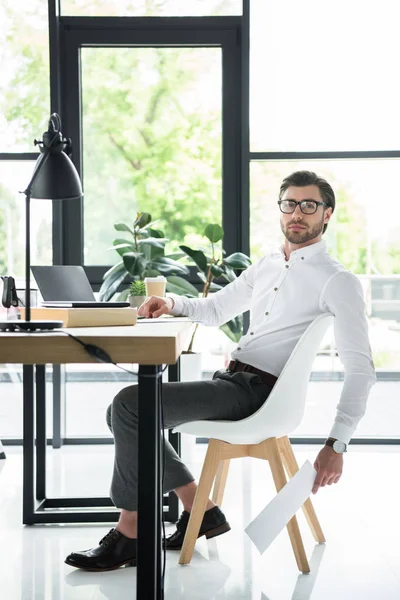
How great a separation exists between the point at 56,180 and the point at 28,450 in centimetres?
106

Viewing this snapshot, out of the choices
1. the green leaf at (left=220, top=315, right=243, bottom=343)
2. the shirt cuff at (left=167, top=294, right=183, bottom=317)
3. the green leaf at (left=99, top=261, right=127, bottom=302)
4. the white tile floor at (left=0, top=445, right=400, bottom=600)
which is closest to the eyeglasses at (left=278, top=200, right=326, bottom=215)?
the shirt cuff at (left=167, top=294, right=183, bottom=317)

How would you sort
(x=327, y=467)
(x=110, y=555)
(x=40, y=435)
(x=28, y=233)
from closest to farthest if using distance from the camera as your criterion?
1. (x=28, y=233)
2. (x=327, y=467)
3. (x=110, y=555)
4. (x=40, y=435)

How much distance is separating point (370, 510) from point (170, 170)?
2083mm

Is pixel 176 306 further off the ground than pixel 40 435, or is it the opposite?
pixel 176 306

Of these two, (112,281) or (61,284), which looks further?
(112,281)

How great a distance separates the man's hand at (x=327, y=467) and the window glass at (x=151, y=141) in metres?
2.25

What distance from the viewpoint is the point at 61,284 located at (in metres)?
2.45

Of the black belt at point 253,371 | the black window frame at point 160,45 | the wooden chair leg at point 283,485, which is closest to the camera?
the wooden chair leg at point 283,485

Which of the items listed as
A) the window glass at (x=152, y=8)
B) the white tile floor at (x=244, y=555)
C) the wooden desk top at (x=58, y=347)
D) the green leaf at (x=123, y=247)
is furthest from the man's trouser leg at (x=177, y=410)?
the window glass at (x=152, y=8)

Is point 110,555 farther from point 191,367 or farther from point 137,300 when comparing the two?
point 191,367

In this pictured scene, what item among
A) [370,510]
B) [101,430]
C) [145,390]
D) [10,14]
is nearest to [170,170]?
[10,14]

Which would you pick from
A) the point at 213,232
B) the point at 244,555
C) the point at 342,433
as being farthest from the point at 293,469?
the point at 213,232

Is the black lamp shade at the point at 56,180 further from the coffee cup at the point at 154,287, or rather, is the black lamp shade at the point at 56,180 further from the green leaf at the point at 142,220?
the green leaf at the point at 142,220

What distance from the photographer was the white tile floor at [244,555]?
2.14 metres
